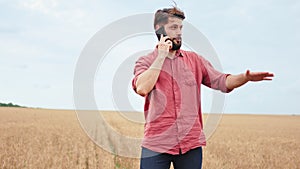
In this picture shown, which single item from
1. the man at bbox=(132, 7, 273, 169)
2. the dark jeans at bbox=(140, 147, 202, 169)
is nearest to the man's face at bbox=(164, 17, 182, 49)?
the man at bbox=(132, 7, 273, 169)

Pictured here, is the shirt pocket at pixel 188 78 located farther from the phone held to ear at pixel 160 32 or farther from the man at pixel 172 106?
the phone held to ear at pixel 160 32

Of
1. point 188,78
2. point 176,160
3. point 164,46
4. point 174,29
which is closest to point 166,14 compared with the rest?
point 174,29

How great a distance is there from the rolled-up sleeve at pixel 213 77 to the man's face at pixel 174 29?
31 centimetres

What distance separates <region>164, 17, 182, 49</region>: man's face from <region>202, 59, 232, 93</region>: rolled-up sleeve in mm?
313

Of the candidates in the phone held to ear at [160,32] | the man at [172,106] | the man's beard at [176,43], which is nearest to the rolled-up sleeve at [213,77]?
the man at [172,106]

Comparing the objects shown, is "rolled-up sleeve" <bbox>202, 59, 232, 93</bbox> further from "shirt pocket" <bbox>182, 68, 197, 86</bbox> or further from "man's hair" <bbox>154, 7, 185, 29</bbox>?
"man's hair" <bbox>154, 7, 185, 29</bbox>

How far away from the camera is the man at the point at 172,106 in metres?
2.68

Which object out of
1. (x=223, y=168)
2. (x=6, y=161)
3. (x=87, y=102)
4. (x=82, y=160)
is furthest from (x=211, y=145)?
(x=87, y=102)

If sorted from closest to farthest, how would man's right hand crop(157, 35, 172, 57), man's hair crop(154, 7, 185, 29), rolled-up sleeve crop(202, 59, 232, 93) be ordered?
man's right hand crop(157, 35, 172, 57) → man's hair crop(154, 7, 185, 29) → rolled-up sleeve crop(202, 59, 232, 93)

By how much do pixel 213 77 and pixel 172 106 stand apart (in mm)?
404

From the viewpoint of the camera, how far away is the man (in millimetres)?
2684

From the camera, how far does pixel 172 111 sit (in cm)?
268

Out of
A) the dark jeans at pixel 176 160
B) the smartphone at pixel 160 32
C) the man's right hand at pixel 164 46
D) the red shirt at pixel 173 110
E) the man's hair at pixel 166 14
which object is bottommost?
the dark jeans at pixel 176 160

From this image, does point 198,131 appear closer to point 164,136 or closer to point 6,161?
point 164,136
